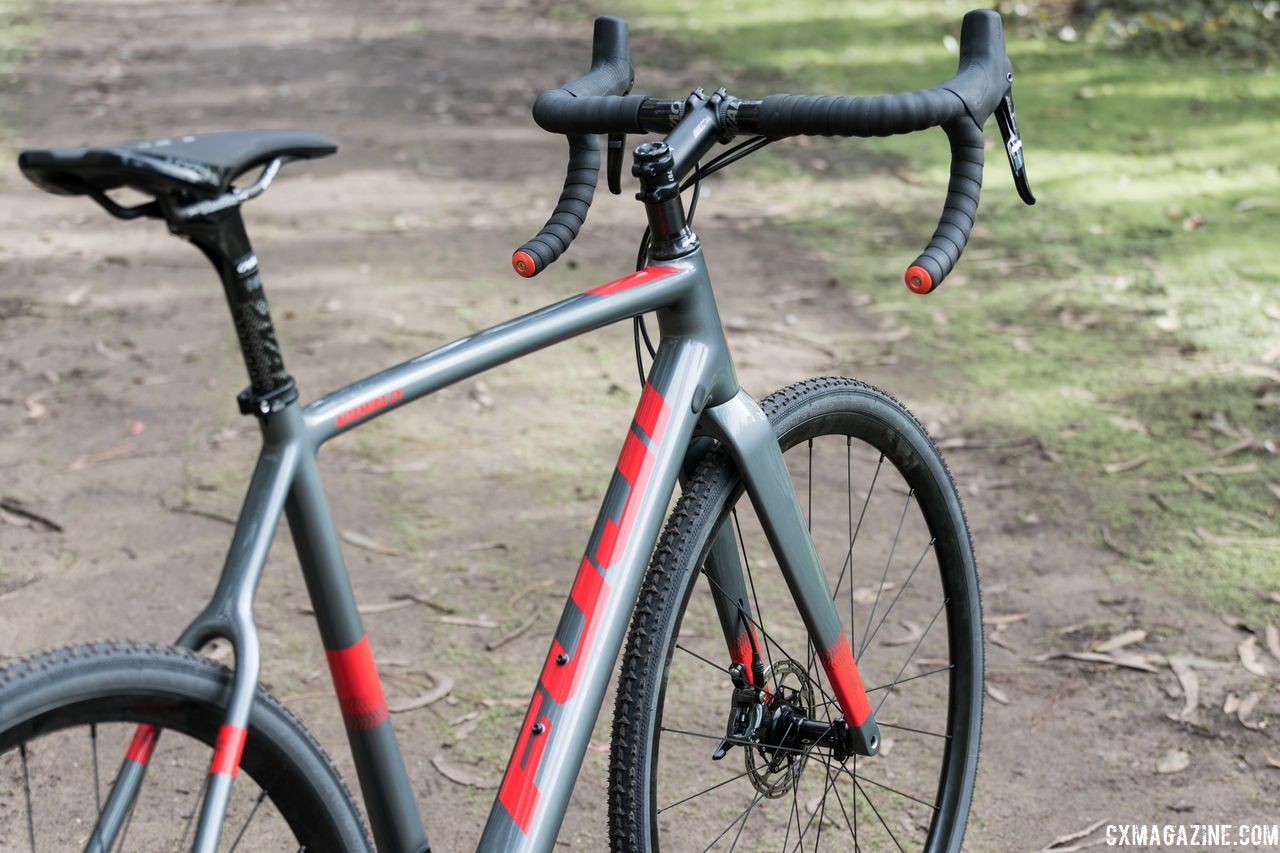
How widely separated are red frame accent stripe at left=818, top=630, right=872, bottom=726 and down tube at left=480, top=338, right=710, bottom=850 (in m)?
0.44

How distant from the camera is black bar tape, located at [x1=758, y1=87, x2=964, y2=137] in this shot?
4.76 ft

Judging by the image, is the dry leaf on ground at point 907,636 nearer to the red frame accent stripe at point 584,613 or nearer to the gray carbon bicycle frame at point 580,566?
the gray carbon bicycle frame at point 580,566

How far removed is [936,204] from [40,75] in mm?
6464

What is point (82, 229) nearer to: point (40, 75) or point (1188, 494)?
point (40, 75)

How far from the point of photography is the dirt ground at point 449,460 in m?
2.63

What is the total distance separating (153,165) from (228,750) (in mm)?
545

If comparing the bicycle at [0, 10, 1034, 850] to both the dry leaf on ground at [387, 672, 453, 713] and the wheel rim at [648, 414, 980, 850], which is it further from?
the dry leaf on ground at [387, 672, 453, 713]

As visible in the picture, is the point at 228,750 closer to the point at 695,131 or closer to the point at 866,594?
the point at 695,131

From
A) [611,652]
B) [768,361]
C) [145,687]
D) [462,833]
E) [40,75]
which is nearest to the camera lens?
[145,687]

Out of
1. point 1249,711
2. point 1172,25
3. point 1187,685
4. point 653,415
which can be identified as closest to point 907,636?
point 1187,685

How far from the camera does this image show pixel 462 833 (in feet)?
7.88

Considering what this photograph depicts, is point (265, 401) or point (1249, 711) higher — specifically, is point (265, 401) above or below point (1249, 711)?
above

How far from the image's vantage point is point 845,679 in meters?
1.90

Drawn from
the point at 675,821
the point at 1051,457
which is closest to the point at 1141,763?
the point at 675,821
